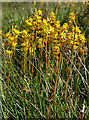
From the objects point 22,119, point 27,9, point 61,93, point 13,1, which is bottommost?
point 22,119

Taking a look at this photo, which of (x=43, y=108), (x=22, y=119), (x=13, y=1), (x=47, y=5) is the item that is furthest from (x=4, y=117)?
(x=13, y=1)

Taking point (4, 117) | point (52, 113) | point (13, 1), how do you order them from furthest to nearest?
point (13, 1) → point (52, 113) → point (4, 117)

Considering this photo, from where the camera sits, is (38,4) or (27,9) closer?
(27,9)

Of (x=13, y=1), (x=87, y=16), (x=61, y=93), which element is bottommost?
(x=61, y=93)

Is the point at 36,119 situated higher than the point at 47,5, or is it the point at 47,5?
the point at 47,5

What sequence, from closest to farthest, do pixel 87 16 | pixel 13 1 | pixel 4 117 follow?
pixel 4 117, pixel 87 16, pixel 13 1

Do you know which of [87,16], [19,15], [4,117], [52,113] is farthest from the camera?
[19,15]

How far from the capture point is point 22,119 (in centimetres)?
127

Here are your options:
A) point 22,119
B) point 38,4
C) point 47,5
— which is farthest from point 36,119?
point 38,4

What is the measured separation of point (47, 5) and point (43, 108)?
252 centimetres

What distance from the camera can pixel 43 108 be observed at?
4.54 feet

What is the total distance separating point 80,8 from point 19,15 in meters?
1.26

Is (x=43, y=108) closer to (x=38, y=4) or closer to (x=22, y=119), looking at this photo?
(x=22, y=119)

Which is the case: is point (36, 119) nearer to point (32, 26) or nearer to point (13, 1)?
point (32, 26)
